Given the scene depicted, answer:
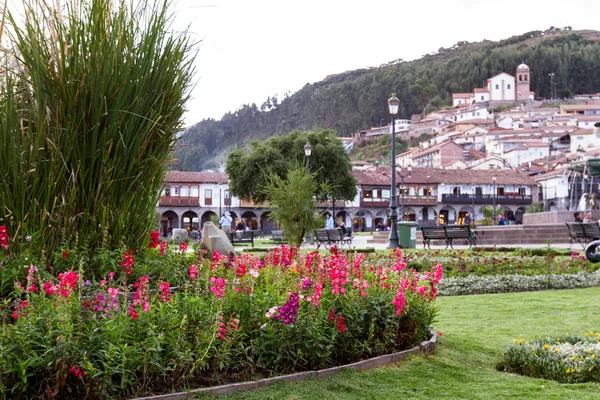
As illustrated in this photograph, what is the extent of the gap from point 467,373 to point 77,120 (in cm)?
311

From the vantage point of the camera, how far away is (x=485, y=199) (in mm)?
71125

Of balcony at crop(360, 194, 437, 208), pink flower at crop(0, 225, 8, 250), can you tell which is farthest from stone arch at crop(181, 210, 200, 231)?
pink flower at crop(0, 225, 8, 250)

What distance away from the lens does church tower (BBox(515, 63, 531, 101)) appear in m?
147

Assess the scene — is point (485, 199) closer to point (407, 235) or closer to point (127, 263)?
point (407, 235)

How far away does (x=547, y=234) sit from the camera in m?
24.2

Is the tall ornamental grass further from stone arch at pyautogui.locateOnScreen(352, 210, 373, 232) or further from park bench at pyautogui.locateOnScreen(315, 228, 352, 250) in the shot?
stone arch at pyautogui.locateOnScreen(352, 210, 373, 232)

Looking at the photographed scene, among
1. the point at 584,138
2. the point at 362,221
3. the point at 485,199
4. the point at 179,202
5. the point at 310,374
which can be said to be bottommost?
the point at 310,374

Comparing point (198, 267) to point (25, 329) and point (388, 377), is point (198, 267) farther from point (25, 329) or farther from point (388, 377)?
point (25, 329)

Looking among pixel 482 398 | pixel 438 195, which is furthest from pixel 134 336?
pixel 438 195

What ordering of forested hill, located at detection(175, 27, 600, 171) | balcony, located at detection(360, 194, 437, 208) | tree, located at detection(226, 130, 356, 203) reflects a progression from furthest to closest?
1. forested hill, located at detection(175, 27, 600, 171)
2. balcony, located at detection(360, 194, 437, 208)
3. tree, located at detection(226, 130, 356, 203)

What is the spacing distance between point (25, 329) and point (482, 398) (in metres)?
2.58

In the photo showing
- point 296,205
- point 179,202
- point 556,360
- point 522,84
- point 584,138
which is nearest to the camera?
point 556,360

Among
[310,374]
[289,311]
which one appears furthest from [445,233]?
[289,311]

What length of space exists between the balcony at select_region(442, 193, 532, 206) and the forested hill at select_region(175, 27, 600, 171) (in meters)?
80.1
